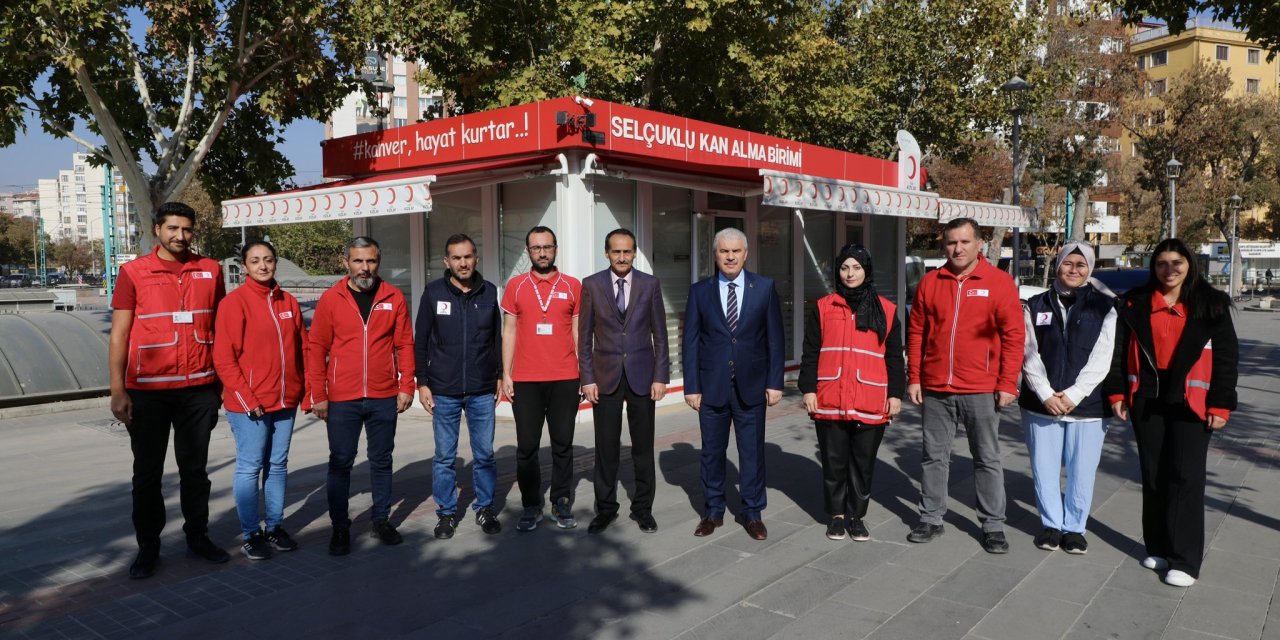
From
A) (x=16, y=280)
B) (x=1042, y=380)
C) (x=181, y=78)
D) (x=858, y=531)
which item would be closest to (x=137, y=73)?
(x=181, y=78)

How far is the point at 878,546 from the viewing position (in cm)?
488

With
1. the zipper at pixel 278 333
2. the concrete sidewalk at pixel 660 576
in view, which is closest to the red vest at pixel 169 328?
the zipper at pixel 278 333

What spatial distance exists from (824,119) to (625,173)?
11327 millimetres

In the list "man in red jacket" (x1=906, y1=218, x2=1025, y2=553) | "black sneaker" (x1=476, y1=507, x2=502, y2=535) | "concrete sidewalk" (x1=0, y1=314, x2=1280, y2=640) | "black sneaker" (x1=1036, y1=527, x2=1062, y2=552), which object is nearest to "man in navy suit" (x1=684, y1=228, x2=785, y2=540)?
"concrete sidewalk" (x1=0, y1=314, x2=1280, y2=640)

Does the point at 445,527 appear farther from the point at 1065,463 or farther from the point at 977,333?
the point at 1065,463

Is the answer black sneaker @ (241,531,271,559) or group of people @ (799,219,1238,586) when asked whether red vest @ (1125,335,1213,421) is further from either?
black sneaker @ (241,531,271,559)

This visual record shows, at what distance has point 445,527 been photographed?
511 cm

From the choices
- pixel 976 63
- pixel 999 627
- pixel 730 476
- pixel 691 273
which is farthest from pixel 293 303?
pixel 976 63

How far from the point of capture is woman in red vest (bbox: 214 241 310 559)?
180 inches

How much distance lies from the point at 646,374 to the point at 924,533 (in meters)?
1.82

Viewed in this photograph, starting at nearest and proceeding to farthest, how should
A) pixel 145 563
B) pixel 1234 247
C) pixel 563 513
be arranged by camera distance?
pixel 145 563 → pixel 563 513 → pixel 1234 247

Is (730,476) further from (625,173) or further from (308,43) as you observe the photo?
(308,43)

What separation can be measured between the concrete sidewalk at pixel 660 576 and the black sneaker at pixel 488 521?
0.06 m

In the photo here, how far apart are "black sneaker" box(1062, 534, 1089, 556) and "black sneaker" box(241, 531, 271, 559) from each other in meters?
4.34
